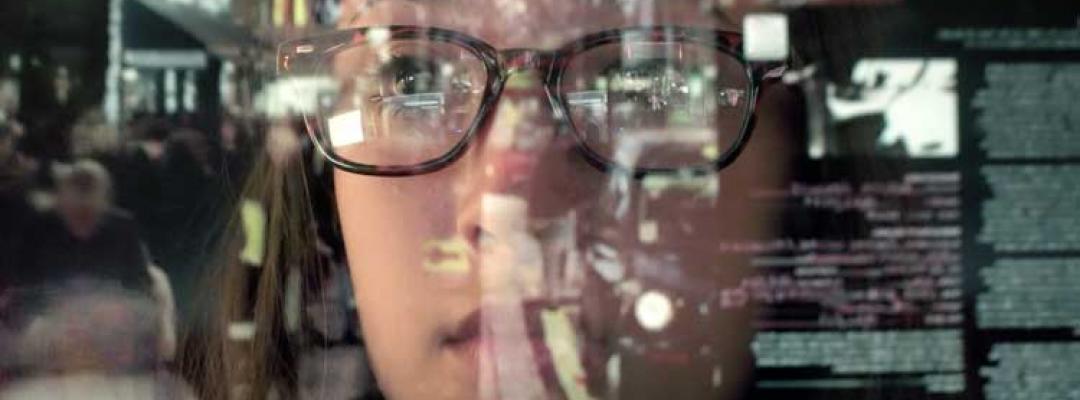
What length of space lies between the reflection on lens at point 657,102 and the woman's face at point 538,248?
0.02 m

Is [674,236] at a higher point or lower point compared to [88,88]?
lower

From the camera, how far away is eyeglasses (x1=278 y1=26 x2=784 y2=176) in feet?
2.01

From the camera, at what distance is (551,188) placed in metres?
0.64

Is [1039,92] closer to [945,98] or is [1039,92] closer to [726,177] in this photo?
[945,98]

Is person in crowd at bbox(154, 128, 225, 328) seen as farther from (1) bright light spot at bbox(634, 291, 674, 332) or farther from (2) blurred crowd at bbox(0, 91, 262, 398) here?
(1) bright light spot at bbox(634, 291, 674, 332)

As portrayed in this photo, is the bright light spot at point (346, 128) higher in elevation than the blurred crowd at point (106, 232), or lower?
higher

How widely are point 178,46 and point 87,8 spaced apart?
0.07 m

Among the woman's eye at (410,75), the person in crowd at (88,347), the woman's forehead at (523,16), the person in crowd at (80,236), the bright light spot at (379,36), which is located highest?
the woman's forehead at (523,16)

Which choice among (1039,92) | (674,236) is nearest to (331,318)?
(674,236)

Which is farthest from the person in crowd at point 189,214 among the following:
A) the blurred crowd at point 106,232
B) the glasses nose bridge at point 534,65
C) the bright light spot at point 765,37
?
the bright light spot at point 765,37

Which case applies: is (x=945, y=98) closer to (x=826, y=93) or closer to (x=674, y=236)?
(x=826, y=93)

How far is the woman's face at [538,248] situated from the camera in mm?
626

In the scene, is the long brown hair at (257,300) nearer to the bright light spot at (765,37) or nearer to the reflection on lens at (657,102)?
the reflection on lens at (657,102)

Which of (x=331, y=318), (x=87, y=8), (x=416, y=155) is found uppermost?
(x=87, y=8)
